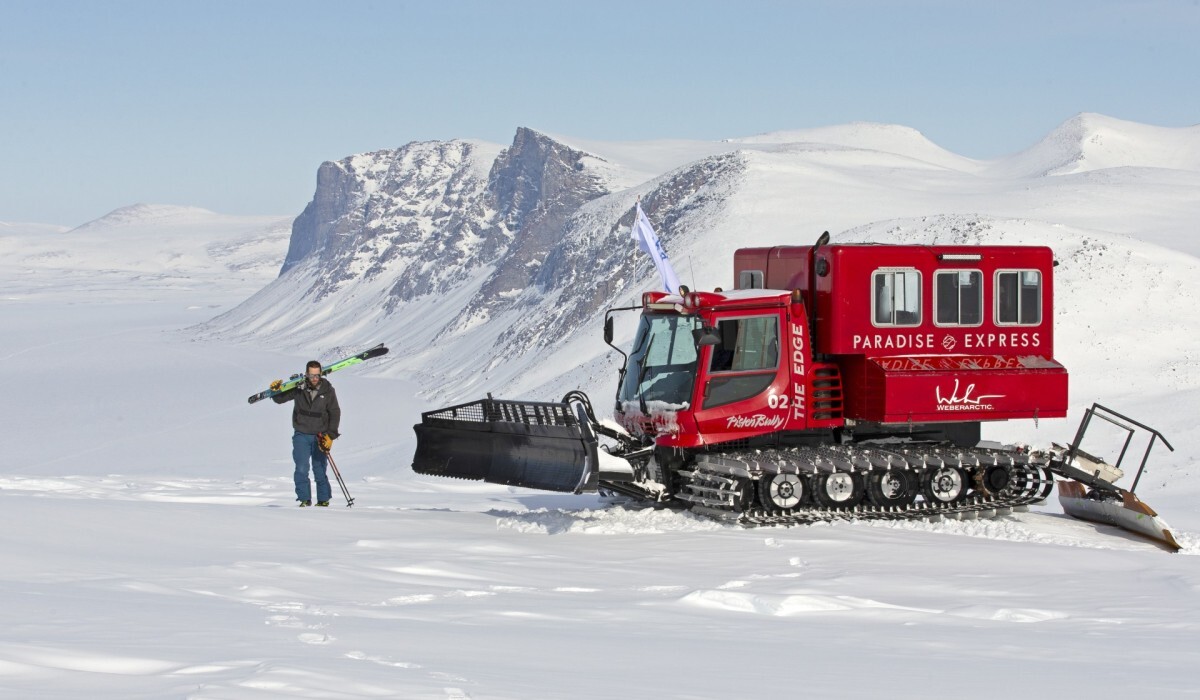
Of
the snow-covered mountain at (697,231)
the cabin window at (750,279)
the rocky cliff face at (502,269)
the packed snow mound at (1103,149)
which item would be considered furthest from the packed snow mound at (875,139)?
the cabin window at (750,279)

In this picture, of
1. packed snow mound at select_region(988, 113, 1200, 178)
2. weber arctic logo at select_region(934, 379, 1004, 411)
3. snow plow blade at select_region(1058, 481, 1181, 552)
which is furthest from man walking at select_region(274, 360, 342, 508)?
packed snow mound at select_region(988, 113, 1200, 178)

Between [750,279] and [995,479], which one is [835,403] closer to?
[750,279]

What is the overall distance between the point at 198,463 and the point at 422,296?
115877mm

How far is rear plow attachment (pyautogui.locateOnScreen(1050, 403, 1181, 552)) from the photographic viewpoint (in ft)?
44.6

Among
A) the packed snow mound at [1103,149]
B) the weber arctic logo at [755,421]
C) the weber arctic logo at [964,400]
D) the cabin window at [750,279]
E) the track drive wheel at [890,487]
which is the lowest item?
the track drive wheel at [890,487]

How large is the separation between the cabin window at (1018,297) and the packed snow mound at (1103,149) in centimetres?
13257

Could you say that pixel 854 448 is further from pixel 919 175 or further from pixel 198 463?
pixel 919 175

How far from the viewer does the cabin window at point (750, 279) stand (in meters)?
14.6

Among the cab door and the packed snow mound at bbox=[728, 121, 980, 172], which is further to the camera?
the packed snow mound at bbox=[728, 121, 980, 172]

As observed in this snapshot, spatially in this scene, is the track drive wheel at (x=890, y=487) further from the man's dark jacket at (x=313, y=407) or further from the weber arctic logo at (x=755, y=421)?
the man's dark jacket at (x=313, y=407)

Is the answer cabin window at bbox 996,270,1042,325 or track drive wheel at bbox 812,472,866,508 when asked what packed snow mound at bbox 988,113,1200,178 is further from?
track drive wheel at bbox 812,472,866,508

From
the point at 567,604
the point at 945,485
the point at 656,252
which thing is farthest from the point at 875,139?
the point at 567,604

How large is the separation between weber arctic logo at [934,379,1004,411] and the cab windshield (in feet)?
8.93

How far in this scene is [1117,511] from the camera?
14102mm
